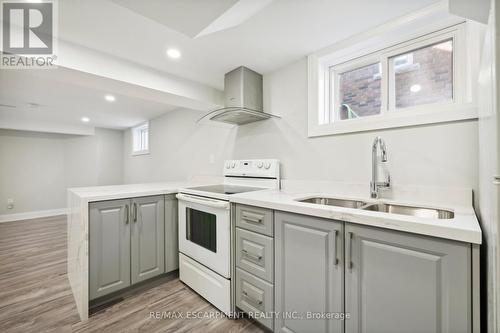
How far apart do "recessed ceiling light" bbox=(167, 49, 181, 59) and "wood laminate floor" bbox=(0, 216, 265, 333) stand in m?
2.12

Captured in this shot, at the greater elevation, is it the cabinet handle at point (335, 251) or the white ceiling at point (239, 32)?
the white ceiling at point (239, 32)

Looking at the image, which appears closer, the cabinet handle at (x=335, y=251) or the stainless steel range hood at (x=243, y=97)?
the cabinet handle at (x=335, y=251)

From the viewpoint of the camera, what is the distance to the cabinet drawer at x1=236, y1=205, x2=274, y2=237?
1.39 m

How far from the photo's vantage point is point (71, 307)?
5.70 feet

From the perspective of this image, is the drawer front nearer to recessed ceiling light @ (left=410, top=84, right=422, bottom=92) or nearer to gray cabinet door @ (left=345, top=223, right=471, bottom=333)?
gray cabinet door @ (left=345, top=223, right=471, bottom=333)

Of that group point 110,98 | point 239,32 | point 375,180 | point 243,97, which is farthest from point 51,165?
point 375,180

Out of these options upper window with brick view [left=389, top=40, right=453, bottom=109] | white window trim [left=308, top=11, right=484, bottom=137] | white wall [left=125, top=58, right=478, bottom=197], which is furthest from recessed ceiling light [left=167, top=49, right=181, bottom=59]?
upper window with brick view [left=389, top=40, right=453, bottom=109]

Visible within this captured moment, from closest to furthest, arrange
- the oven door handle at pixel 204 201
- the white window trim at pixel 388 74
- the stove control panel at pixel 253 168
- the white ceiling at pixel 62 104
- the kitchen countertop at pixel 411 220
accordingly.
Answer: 1. the kitchen countertop at pixel 411 220
2. the white window trim at pixel 388 74
3. the oven door handle at pixel 204 201
4. the stove control panel at pixel 253 168
5. the white ceiling at pixel 62 104

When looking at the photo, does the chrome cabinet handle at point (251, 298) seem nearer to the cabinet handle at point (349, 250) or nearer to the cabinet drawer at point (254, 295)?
the cabinet drawer at point (254, 295)

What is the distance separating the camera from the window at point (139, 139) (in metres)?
4.79

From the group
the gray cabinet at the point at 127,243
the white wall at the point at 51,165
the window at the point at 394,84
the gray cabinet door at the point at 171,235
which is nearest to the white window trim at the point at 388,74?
the window at the point at 394,84

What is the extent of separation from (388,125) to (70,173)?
21.2 feet

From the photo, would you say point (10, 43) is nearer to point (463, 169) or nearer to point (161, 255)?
point (161, 255)

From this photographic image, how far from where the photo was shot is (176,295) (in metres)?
1.91
